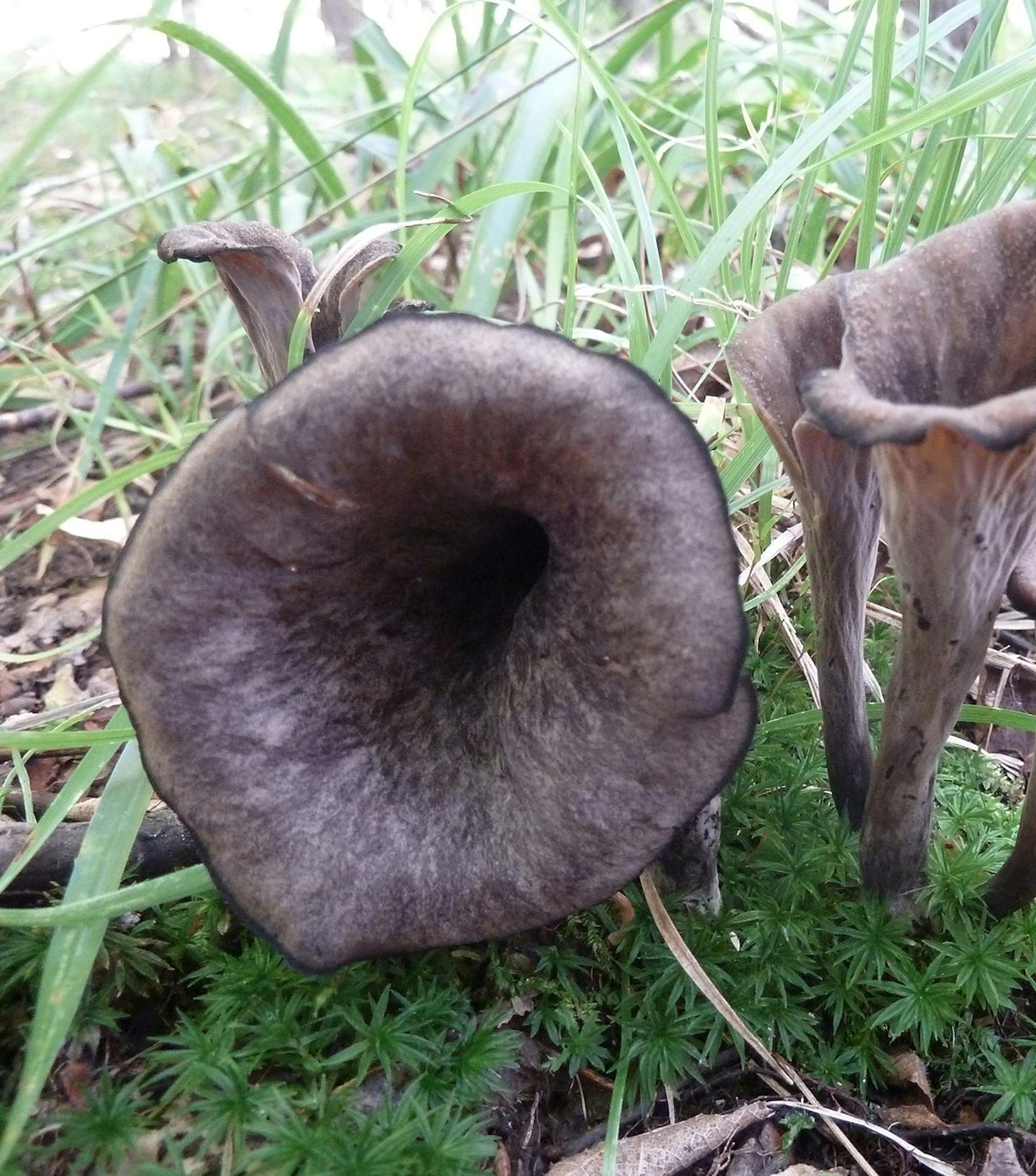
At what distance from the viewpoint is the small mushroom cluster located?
3.19 ft

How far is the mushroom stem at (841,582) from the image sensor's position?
3.93ft

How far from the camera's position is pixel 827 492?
1219 mm

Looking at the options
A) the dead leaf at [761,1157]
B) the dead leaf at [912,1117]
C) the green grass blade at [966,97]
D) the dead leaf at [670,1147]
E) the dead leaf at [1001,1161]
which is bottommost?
the dead leaf at [912,1117]

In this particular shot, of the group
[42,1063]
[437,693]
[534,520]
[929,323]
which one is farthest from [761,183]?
[42,1063]

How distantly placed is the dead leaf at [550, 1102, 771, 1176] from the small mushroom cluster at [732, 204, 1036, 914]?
44 cm

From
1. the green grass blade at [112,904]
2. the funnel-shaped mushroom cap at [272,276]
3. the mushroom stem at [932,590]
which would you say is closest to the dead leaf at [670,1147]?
the mushroom stem at [932,590]

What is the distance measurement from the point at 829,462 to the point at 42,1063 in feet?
4.07

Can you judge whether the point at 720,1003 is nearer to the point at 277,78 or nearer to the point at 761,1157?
the point at 761,1157

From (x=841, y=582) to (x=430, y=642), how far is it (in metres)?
0.60

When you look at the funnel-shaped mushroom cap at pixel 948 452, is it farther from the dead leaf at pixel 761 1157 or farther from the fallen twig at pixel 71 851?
the fallen twig at pixel 71 851

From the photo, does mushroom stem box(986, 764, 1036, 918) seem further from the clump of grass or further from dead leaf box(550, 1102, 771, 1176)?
dead leaf box(550, 1102, 771, 1176)

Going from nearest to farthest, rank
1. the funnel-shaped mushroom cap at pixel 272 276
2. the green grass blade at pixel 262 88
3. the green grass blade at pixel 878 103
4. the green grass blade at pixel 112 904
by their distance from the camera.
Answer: the green grass blade at pixel 112 904
the funnel-shaped mushroom cap at pixel 272 276
the green grass blade at pixel 878 103
the green grass blade at pixel 262 88

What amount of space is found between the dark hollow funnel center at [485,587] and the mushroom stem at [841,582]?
380 millimetres

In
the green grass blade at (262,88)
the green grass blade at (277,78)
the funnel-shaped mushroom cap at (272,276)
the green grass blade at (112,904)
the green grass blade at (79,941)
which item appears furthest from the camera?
the green grass blade at (277,78)
